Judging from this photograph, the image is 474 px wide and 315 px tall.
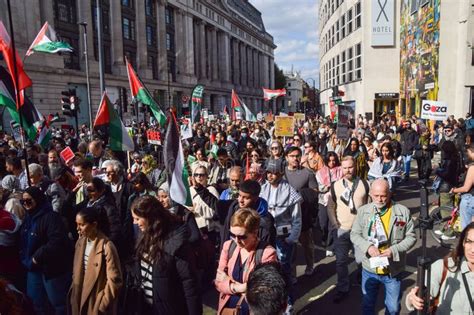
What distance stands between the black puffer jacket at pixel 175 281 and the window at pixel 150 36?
4932 cm

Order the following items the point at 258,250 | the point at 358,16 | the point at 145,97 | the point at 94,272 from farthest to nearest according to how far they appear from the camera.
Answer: the point at 358,16 → the point at 145,97 → the point at 94,272 → the point at 258,250

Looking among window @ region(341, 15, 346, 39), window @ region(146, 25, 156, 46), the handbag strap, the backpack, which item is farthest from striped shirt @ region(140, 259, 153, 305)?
A: window @ region(146, 25, 156, 46)

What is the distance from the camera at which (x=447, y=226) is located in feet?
22.2

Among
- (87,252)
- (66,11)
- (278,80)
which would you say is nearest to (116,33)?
(66,11)

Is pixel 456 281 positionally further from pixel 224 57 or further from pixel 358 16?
pixel 224 57

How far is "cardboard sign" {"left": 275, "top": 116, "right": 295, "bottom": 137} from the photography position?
37.2 feet

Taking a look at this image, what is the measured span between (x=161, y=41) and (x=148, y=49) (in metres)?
2.76

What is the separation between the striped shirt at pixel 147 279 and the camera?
3035mm

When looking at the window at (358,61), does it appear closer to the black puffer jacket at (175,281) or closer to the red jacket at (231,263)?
the red jacket at (231,263)

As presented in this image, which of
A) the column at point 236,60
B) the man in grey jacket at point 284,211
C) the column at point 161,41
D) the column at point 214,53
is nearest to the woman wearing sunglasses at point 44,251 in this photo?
the man in grey jacket at point 284,211

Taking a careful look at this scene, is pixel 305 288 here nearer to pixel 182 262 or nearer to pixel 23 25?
pixel 182 262

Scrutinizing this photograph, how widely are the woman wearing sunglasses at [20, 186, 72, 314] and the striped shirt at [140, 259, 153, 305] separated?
39.7 inches

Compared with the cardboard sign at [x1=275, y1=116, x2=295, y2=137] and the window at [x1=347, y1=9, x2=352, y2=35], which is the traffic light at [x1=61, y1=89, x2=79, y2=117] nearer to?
the cardboard sign at [x1=275, y1=116, x2=295, y2=137]

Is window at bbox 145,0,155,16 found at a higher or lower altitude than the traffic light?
higher
